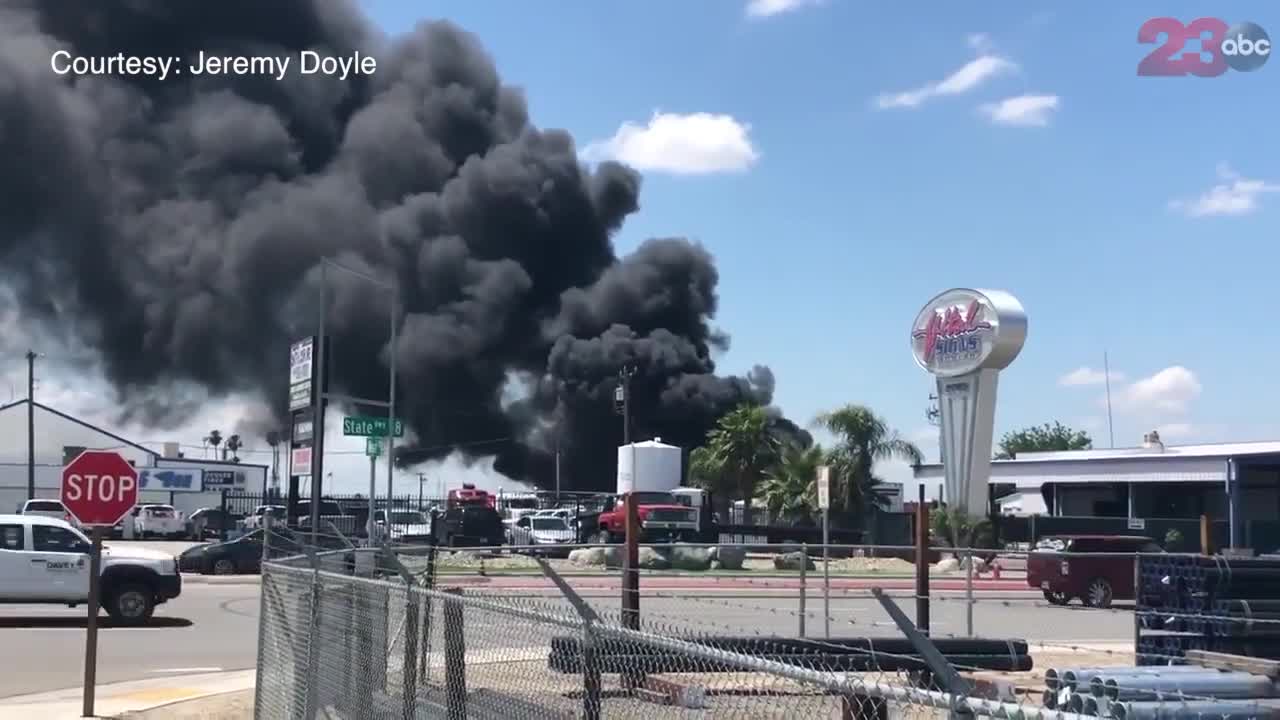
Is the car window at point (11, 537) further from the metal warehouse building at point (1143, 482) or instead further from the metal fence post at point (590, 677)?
the metal warehouse building at point (1143, 482)

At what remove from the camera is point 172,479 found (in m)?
66.4

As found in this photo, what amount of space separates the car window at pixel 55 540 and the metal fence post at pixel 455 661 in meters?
15.8

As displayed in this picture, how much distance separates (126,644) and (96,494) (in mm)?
6674

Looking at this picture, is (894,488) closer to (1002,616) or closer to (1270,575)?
(1002,616)

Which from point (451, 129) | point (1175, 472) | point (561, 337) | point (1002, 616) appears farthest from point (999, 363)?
point (451, 129)

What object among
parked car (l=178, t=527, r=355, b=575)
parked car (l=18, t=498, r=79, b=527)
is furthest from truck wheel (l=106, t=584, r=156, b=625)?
parked car (l=18, t=498, r=79, b=527)

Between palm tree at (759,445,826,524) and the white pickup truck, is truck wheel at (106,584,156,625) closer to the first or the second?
the white pickup truck

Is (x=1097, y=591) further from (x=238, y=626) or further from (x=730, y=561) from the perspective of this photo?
(x=238, y=626)

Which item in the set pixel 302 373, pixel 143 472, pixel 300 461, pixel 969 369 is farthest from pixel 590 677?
pixel 143 472

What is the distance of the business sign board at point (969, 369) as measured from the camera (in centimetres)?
4131

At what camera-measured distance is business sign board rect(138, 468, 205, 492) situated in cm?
6576

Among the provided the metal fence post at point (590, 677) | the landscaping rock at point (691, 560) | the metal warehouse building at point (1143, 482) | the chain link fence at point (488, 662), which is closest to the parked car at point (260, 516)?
the landscaping rock at point (691, 560)

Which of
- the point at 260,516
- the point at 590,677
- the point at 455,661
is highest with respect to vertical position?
the point at 590,677

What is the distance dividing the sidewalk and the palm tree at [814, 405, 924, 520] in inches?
1268
